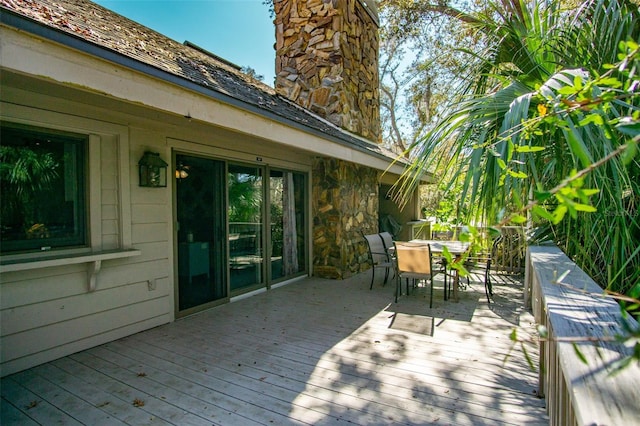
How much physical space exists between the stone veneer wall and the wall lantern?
11.1ft

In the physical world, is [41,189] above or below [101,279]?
above

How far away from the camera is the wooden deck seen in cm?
244

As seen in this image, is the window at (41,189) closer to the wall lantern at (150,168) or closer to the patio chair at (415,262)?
the wall lantern at (150,168)

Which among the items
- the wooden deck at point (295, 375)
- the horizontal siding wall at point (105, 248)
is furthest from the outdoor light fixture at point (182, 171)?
the wooden deck at point (295, 375)

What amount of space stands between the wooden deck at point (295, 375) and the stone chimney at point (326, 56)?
499 cm

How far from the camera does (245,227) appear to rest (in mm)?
5473

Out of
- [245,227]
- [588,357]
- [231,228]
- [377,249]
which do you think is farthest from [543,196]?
[377,249]

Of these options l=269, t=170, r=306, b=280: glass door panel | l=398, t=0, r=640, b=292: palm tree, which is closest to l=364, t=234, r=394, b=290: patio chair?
l=269, t=170, r=306, b=280: glass door panel

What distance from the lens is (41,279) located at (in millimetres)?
3186

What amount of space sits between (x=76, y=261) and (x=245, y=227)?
249 centimetres

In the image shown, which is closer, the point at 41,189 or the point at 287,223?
the point at 41,189

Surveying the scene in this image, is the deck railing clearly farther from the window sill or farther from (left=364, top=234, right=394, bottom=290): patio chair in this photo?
(left=364, top=234, right=394, bottom=290): patio chair

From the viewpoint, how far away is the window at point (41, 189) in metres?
3.01

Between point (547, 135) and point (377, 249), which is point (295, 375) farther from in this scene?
point (377, 249)
